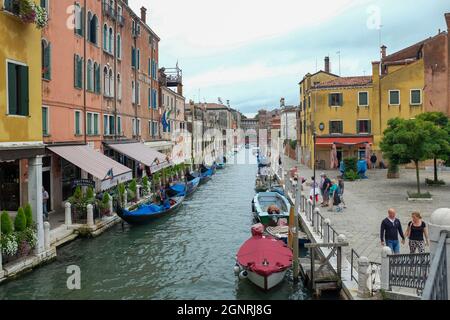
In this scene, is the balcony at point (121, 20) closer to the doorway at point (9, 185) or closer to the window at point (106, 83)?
the window at point (106, 83)

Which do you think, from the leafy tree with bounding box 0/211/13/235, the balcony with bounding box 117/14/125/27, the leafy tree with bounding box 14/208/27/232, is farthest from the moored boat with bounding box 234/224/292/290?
the balcony with bounding box 117/14/125/27

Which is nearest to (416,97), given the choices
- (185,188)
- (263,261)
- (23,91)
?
(185,188)

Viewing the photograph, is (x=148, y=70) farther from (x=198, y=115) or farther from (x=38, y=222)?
(x=198, y=115)

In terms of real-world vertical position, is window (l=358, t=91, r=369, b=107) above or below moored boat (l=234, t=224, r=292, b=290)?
above

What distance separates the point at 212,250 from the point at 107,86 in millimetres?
13622

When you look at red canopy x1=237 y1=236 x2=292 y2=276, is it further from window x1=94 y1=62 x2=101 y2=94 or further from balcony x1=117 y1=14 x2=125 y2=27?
balcony x1=117 y1=14 x2=125 y2=27

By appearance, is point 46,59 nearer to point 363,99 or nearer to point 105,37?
point 105,37

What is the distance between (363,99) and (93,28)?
77.9 ft

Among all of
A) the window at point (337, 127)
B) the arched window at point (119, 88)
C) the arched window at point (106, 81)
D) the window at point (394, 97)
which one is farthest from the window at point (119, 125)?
the window at point (394, 97)

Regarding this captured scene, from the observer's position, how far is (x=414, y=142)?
22.4 metres

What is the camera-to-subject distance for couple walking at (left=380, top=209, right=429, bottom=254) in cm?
1035

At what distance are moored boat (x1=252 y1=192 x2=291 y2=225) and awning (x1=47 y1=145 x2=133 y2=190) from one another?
611 centimetres

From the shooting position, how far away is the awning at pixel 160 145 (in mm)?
35769

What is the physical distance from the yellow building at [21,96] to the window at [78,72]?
7.69 metres
